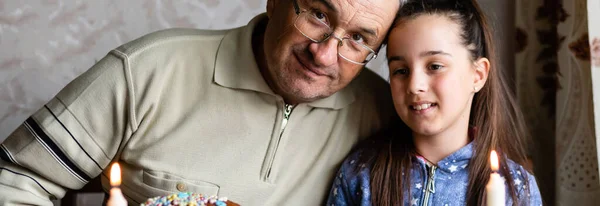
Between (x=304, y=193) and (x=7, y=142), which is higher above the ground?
(x=7, y=142)

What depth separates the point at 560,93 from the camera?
2330 mm

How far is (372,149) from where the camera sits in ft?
6.69

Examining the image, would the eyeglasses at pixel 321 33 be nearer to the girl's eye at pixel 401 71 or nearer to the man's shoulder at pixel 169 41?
the girl's eye at pixel 401 71

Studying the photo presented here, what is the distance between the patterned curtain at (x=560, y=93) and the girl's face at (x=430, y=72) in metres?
0.39

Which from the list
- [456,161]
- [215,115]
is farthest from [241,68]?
[456,161]

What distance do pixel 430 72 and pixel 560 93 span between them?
0.70 meters

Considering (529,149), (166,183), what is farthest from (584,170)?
(166,183)

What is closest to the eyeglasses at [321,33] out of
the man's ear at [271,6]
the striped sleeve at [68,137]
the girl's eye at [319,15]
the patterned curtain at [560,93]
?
the girl's eye at [319,15]

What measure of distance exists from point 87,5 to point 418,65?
1256mm

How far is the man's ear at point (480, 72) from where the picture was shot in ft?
6.25

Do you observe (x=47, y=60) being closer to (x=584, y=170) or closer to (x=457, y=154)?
(x=457, y=154)

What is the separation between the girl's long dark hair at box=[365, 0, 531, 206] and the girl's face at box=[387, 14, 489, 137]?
3 cm

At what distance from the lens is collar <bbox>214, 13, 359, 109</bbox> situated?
196 cm

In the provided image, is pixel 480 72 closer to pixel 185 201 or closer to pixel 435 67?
pixel 435 67
